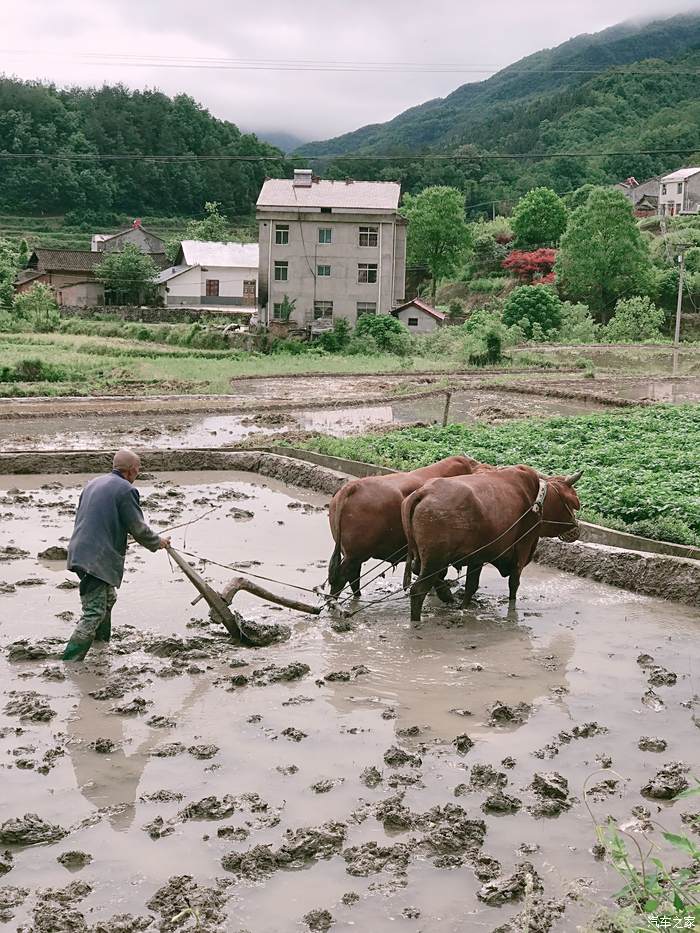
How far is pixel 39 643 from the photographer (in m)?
9.06

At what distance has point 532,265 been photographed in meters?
65.7

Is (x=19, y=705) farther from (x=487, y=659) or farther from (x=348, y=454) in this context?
(x=348, y=454)

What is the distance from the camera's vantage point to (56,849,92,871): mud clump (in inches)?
216

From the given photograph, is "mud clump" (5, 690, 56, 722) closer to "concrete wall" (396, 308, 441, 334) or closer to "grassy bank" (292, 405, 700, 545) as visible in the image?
"grassy bank" (292, 405, 700, 545)

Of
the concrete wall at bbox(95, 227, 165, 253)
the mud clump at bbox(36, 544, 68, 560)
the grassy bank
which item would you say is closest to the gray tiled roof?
the concrete wall at bbox(95, 227, 165, 253)

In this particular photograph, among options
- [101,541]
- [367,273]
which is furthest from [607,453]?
[367,273]

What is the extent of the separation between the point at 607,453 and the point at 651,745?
9971 mm

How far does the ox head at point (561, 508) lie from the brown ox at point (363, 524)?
1533 millimetres

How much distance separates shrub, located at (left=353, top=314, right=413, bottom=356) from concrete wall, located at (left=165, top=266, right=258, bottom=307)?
55.1 feet

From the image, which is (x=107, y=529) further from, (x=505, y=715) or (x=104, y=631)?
(x=505, y=715)

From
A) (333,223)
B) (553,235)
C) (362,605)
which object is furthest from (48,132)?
(362,605)

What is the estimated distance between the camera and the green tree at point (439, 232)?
7206 centimetres

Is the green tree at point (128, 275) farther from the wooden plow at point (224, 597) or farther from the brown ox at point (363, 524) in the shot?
the wooden plow at point (224, 597)

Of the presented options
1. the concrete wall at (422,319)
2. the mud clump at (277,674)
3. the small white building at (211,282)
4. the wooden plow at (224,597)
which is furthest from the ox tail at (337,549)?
the small white building at (211,282)
